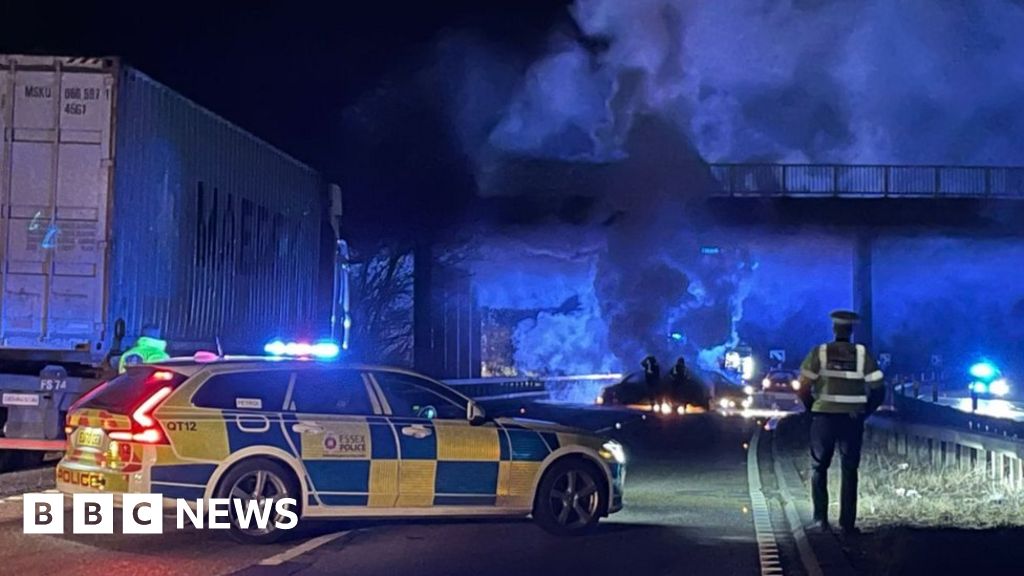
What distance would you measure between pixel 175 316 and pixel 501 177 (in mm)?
17354

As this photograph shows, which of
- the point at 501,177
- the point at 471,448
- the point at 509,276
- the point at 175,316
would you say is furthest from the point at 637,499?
the point at 509,276

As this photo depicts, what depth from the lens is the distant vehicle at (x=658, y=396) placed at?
93.1 feet

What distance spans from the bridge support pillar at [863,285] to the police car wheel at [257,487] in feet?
93.8

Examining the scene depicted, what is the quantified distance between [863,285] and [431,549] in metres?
30.0

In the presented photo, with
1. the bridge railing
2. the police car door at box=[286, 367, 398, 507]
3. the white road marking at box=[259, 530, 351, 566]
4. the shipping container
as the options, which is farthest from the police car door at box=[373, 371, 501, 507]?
the bridge railing

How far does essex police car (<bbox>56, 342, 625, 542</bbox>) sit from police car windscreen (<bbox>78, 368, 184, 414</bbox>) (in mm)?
11

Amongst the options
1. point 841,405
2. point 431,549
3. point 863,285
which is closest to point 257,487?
point 431,549

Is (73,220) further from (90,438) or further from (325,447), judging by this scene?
(325,447)

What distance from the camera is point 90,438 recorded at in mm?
8547

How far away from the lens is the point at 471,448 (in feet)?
30.2

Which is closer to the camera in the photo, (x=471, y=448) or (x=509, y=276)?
(x=471, y=448)

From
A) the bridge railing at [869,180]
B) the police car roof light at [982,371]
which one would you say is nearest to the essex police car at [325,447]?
the police car roof light at [982,371]

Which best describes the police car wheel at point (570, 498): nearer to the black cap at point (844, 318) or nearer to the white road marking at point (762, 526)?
the white road marking at point (762, 526)

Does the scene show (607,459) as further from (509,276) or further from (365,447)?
(509,276)
